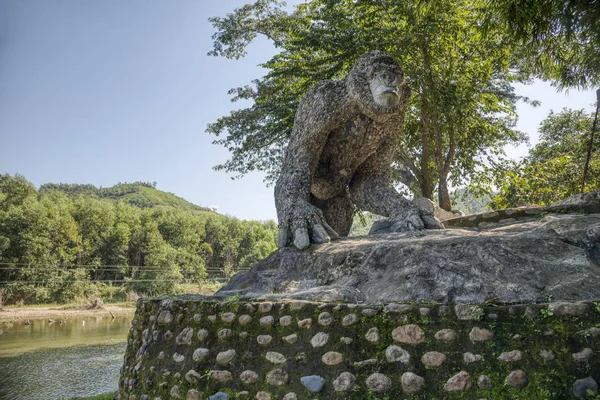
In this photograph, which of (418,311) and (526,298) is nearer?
(418,311)

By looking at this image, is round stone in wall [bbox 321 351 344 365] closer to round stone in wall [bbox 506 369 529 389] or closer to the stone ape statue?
round stone in wall [bbox 506 369 529 389]

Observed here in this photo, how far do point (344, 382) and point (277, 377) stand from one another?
13.4 inches

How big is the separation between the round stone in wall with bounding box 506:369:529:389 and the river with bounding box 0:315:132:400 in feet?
35.7

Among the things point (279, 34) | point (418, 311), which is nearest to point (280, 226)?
point (418, 311)

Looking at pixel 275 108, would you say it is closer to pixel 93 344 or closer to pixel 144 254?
pixel 93 344

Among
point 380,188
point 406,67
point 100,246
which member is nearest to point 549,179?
point 406,67

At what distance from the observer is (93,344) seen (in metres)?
17.9

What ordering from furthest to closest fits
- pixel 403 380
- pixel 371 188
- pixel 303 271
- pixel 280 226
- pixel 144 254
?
pixel 144 254 → pixel 371 188 → pixel 280 226 → pixel 303 271 → pixel 403 380

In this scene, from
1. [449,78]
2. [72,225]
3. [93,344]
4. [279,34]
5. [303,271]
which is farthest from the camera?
[72,225]

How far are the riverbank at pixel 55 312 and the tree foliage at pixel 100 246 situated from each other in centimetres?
304

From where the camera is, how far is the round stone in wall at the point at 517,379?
1637 millimetres

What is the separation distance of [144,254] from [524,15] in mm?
49163

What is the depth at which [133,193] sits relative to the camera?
112875mm

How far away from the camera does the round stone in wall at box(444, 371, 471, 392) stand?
1693mm
